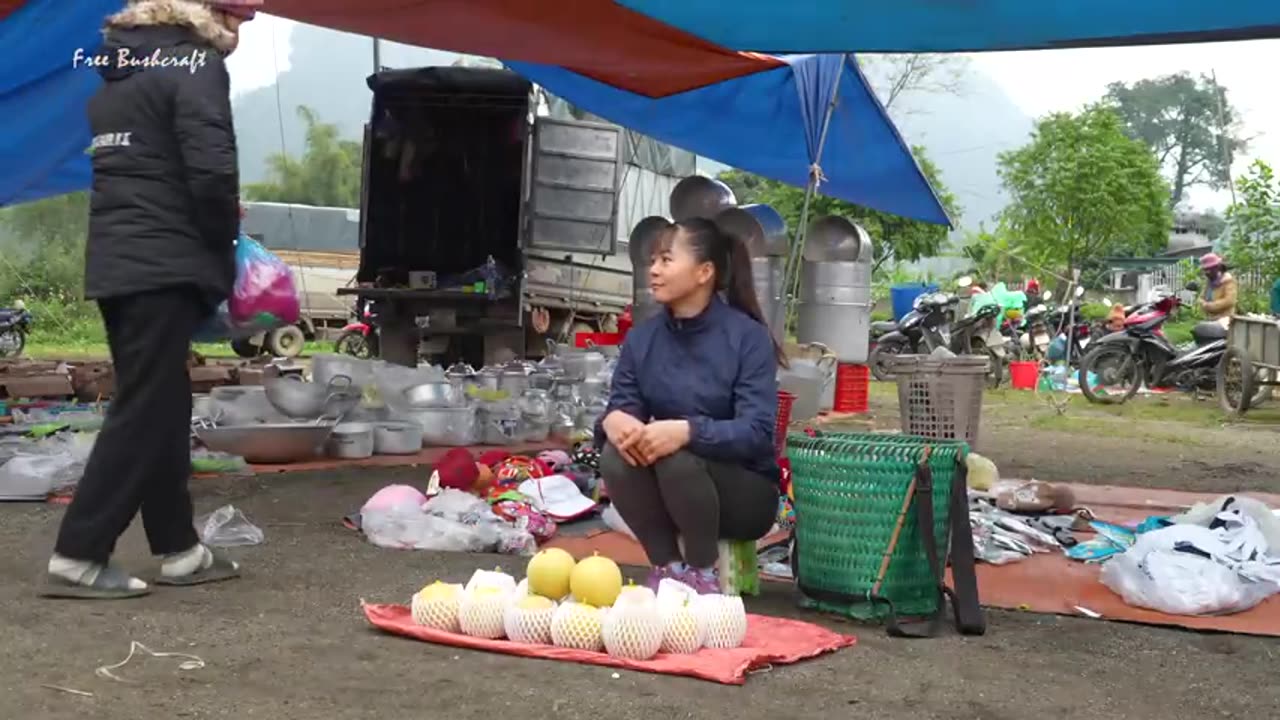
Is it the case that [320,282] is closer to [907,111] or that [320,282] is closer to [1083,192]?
[1083,192]

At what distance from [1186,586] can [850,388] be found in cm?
675

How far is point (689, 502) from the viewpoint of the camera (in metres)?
3.54

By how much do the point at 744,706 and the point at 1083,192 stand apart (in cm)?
2307

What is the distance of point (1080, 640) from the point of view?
3.55 m

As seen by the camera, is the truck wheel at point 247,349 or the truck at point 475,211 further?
the truck wheel at point 247,349

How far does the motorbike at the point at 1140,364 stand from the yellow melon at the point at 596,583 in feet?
35.9

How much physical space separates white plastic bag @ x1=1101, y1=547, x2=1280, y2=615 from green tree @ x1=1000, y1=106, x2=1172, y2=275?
2118 centimetres

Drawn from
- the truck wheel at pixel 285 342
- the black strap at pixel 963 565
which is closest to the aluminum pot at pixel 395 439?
the black strap at pixel 963 565


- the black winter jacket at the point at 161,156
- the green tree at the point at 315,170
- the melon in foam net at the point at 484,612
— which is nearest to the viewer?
the melon in foam net at the point at 484,612

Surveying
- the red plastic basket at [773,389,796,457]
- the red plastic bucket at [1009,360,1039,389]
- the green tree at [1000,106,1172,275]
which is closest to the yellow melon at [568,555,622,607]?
the red plastic basket at [773,389,796,457]

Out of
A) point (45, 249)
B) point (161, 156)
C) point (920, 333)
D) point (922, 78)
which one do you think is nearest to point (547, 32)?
point (161, 156)

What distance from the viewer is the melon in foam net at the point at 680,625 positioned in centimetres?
313

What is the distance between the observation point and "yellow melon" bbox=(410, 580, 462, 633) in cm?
331

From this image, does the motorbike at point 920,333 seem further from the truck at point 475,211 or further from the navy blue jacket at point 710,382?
the navy blue jacket at point 710,382
